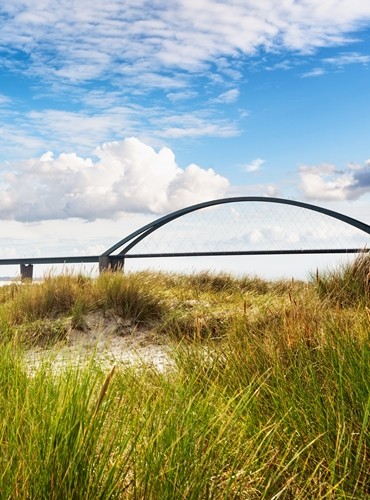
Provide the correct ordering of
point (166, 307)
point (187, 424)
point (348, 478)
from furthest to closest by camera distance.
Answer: point (166, 307) < point (348, 478) < point (187, 424)

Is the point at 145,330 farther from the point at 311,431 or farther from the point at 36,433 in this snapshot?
the point at 36,433

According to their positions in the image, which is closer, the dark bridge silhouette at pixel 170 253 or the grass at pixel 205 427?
the grass at pixel 205 427

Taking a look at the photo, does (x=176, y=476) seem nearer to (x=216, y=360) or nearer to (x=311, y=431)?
(x=311, y=431)

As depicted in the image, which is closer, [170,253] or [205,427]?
[205,427]

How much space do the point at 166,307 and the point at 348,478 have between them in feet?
21.8

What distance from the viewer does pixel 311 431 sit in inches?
123

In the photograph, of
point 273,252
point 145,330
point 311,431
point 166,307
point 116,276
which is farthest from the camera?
point 273,252

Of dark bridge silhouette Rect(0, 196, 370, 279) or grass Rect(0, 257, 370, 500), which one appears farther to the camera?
dark bridge silhouette Rect(0, 196, 370, 279)

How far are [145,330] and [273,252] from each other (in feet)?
33.6

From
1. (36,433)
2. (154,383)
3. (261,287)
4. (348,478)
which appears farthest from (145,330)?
(36,433)

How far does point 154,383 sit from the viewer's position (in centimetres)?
473

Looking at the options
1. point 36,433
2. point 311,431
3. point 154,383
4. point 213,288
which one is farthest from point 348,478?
point 213,288

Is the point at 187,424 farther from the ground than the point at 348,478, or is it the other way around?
the point at 187,424

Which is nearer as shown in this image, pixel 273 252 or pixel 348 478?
pixel 348 478
